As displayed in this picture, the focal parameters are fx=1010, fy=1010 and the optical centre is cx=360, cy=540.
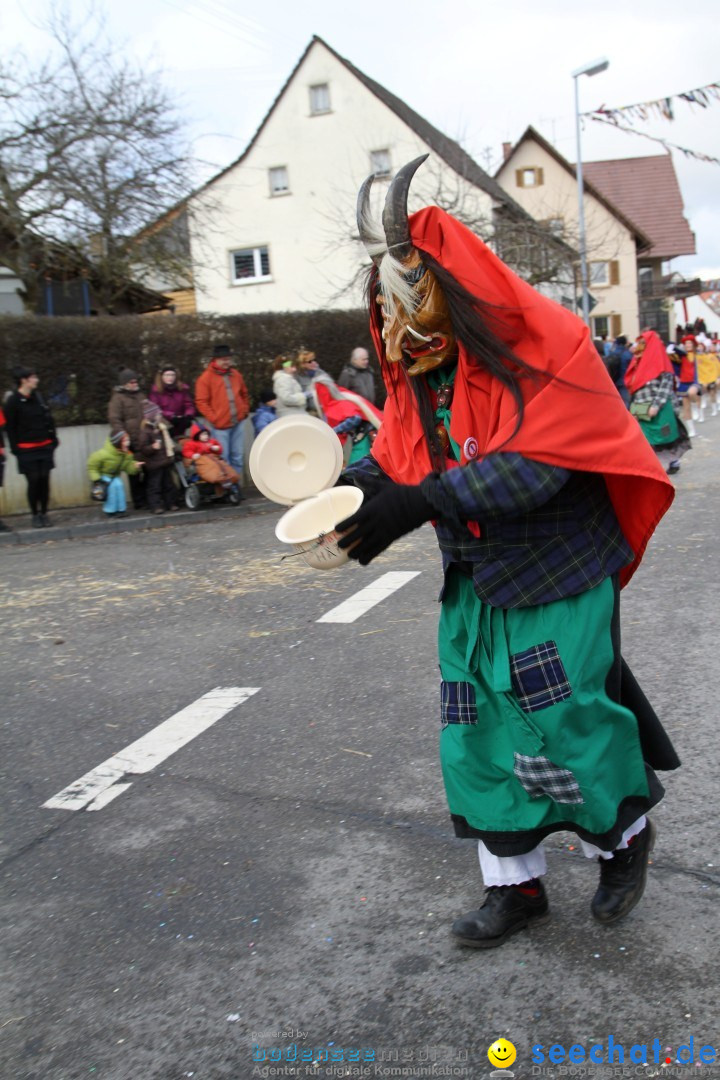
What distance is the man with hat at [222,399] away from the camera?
12.9 m

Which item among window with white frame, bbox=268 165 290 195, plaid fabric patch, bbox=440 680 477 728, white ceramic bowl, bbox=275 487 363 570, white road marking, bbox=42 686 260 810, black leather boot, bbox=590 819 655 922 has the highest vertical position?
window with white frame, bbox=268 165 290 195

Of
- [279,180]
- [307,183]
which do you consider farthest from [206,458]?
[279,180]

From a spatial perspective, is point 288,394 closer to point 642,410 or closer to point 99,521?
point 99,521

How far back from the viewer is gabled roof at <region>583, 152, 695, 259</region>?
5875cm

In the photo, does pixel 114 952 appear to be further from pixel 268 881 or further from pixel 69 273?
pixel 69 273

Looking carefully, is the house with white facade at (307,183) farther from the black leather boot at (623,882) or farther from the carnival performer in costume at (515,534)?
the black leather boot at (623,882)

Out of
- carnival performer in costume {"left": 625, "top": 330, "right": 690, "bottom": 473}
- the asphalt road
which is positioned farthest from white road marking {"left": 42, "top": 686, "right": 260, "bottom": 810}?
carnival performer in costume {"left": 625, "top": 330, "right": 690, "bottom": 473}

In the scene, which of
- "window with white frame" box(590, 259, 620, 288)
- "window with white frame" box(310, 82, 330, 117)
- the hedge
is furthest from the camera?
"window with white frame" box(590, 259, 620, 288)

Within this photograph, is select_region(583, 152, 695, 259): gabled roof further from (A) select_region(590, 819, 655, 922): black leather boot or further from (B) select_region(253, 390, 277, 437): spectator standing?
(A) select_region(590, 819, 655, 922): black leather boot

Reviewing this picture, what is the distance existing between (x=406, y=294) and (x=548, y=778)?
1237mm

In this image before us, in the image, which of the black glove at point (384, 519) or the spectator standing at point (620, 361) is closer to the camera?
the black glove at point (384, 519)

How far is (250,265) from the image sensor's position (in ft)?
123

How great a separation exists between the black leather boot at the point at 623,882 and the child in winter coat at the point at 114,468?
10.3 m

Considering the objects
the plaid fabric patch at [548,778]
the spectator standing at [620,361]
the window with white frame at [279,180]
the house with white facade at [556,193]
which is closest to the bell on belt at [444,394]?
the plaid fabric patch at [548,778]
